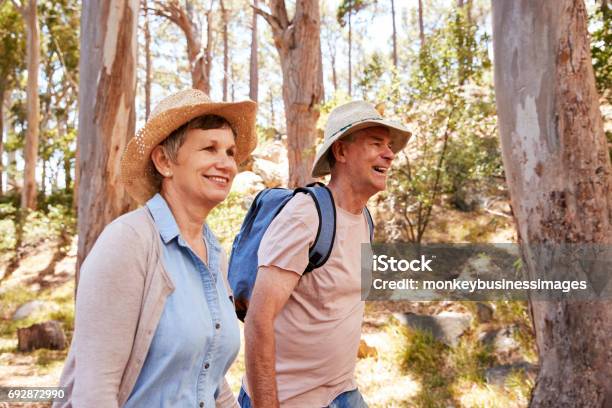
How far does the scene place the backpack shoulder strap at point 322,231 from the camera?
2061 millimetres

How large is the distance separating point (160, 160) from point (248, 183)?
12.8 meters

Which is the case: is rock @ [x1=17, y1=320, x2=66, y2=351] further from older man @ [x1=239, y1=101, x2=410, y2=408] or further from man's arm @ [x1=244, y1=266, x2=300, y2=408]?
man's arm @ [x1=244, y1=266, x2=300, y2=408]

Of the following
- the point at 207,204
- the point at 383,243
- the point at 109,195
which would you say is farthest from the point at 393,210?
the point at 207,204

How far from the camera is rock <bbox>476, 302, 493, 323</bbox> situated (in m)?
7.12

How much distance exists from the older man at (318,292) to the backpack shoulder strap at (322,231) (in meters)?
0.03

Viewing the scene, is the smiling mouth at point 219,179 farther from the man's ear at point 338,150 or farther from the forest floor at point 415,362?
the forest floor at point 415,362

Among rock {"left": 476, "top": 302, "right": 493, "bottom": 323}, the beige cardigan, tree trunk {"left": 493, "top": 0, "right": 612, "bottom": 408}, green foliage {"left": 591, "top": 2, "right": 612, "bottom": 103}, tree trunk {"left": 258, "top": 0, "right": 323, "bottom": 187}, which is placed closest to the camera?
the beige cardigan

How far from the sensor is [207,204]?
1642mm

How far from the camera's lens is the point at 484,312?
722 centimetres

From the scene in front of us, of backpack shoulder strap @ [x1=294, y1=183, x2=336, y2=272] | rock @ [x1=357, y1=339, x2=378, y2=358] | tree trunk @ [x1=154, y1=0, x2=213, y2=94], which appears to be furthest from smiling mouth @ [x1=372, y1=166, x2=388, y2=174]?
tree trunk @ [x1=154, y1=0, x2=213, y2=94]

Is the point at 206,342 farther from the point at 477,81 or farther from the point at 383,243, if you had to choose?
the point at 477,81

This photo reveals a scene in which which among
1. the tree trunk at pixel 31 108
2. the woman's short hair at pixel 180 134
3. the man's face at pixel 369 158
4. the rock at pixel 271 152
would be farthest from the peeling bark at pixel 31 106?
the woman's short hair at pixel 180 134

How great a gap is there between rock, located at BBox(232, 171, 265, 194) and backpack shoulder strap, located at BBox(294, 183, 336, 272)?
1131 cm

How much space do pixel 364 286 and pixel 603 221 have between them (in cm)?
173
